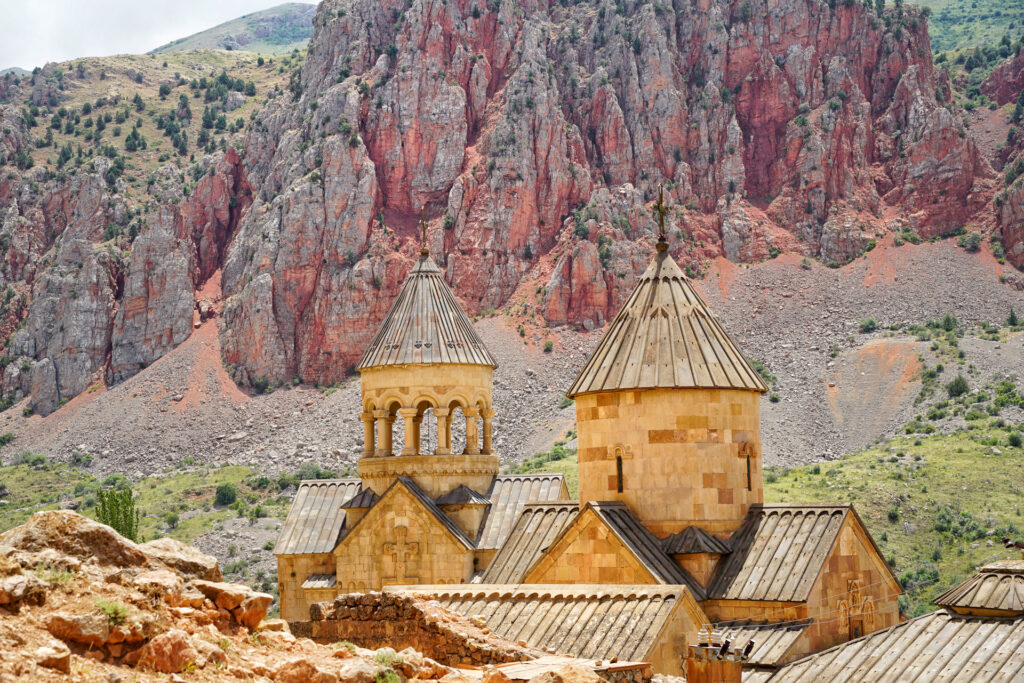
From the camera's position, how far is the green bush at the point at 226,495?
272 feet

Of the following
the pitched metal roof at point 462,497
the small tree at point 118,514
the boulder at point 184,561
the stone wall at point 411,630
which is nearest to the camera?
the boulder at point 184,561

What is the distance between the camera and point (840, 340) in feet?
329

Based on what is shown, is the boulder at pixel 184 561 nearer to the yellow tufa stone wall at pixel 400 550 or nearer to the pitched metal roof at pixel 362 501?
Answer: the yellow tufa stone wall at pixel 400 550

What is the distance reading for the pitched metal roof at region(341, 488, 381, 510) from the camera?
31859 millimetres

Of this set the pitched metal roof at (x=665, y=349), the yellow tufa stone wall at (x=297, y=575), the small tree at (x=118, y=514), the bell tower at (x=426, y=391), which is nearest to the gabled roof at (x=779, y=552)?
the pitched metal roof at (x=665, y=349)

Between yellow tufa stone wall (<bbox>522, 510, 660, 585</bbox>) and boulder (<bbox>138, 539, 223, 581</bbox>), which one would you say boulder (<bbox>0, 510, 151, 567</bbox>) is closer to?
boulder (<bbox>138, 539, 223, 581</bbox>)

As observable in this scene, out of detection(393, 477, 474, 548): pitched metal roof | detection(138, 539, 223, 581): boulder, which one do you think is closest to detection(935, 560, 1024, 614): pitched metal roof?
detection(138, 539, 223, 581): boulder

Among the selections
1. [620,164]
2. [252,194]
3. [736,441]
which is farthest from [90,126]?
[736,441]

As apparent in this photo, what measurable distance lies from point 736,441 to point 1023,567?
18.7 feet

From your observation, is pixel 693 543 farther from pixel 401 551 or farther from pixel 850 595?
pixel 401 551

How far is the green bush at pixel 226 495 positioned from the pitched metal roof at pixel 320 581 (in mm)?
52387

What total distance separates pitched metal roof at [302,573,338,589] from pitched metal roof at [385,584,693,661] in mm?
13339

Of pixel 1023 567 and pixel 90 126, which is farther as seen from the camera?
pixel 90 126

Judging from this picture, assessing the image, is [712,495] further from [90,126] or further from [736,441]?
[90,126]
